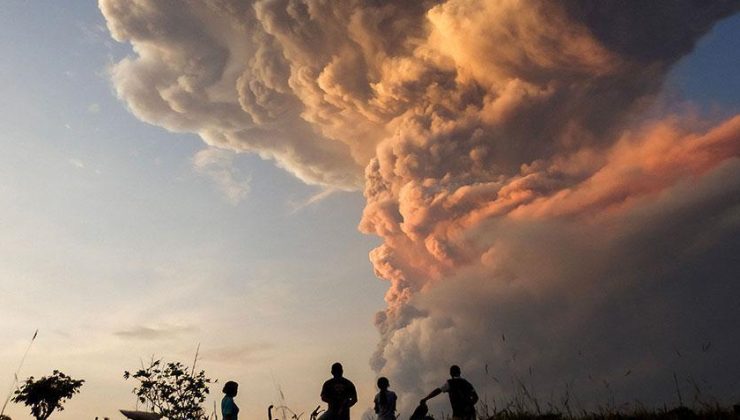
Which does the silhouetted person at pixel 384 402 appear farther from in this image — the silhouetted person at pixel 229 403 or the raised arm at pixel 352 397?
the silhouetted person at pixel 229 403

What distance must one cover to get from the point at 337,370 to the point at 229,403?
243 centimetres

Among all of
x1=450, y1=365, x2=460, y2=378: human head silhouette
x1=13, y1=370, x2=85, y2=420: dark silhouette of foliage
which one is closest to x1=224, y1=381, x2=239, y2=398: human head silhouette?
x1=450, y1=365, x2=460, y2=378: human head silhouette

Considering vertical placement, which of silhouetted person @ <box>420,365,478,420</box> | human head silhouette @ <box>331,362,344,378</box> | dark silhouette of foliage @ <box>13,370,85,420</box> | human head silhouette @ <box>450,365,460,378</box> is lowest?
silhouetted person @ <box>420,365,478,420</box>

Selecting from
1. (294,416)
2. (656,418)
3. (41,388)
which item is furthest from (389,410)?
(41,388)

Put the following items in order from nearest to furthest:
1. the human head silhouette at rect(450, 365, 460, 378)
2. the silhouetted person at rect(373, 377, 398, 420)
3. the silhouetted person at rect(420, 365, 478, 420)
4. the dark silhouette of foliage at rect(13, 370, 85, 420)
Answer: the silhouetted person at rect(420, 365, 478, 420), the human head silhouette at rect(450, 365, 460, 378), the silhouetted person at rect(373, 377, 398, 420), the dark silhouette of foliage at rect(13, 370, 85, 420)

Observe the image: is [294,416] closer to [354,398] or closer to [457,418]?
[354,398]

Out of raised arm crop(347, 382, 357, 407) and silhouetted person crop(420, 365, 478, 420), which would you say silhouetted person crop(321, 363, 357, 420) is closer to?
raised arm crop(347, 382, 357, 407)

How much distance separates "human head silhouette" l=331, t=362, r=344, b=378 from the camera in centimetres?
1002

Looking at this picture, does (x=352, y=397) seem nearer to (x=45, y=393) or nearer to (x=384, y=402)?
(x=384, y=402)

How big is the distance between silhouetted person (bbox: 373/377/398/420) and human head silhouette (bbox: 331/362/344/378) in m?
0.96

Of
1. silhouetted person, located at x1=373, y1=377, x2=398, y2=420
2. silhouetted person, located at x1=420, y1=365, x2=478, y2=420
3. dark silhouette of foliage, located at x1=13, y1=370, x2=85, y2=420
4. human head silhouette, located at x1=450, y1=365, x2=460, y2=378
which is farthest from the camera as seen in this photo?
dark silhouette of foliage, located at x1=13, y1=370, x2=85, y2=420

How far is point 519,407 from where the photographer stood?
27.9 feet

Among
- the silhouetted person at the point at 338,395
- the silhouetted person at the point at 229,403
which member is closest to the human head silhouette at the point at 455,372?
the silhouetted person at the point at 338,395

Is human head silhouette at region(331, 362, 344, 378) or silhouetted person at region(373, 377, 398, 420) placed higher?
human head silhouette at region(331, 362, 344, 378)
